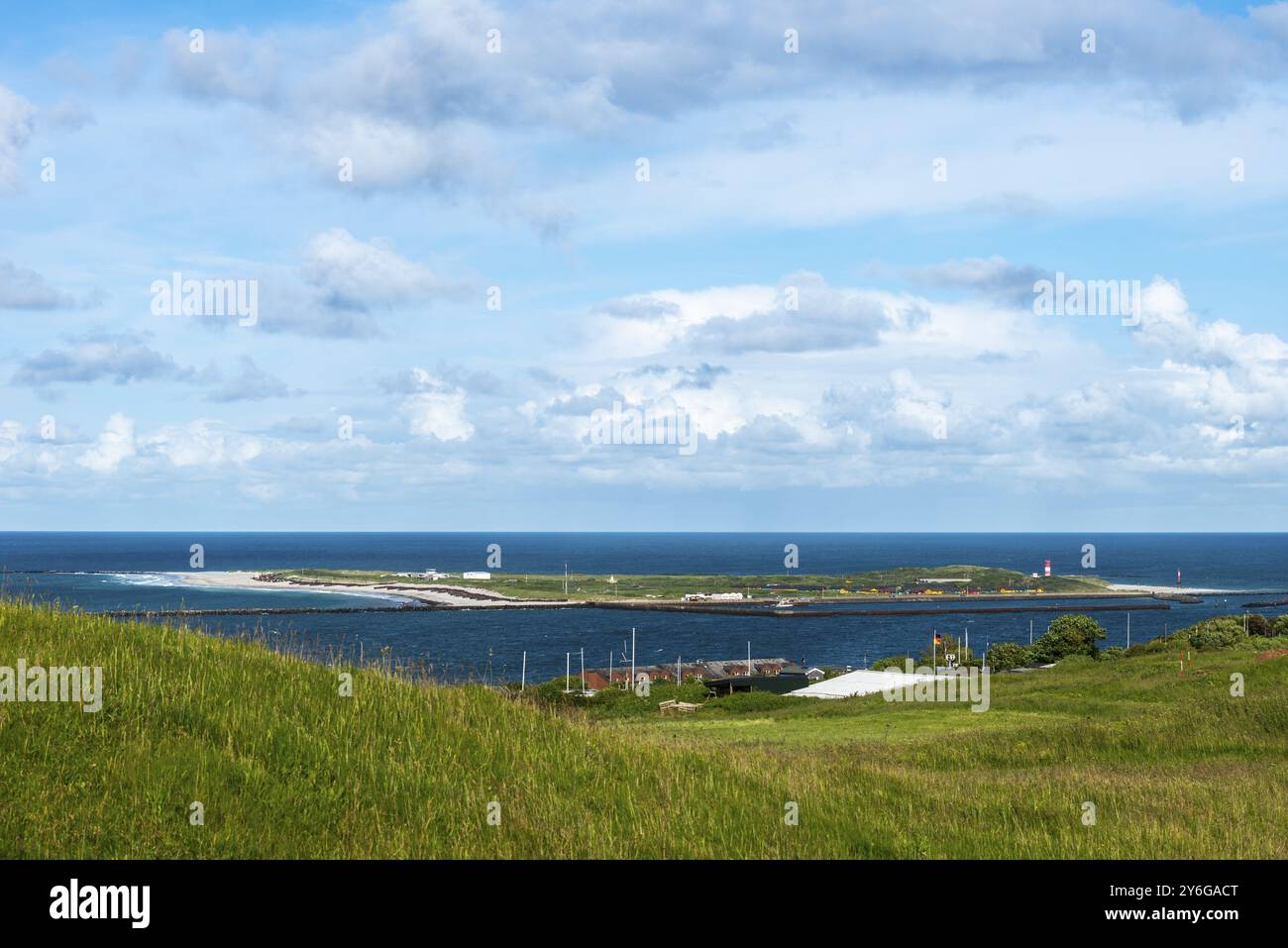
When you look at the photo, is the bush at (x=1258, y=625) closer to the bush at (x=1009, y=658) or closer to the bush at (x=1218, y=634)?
the bush at (x=1218, y=634)

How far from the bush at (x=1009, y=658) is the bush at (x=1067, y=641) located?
113 cm

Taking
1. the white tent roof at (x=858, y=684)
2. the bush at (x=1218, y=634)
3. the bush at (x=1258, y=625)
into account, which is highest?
the bush at (x=1218, y=634)

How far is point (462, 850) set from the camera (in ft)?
34.9

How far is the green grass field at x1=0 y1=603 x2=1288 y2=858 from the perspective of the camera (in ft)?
34.6

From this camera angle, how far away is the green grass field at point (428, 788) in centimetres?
1055

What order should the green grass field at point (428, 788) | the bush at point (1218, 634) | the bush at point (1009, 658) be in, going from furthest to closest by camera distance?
the bush at point (1009, 658)
the bush at point (1218, 634)
the green grass field at point (428, 788)

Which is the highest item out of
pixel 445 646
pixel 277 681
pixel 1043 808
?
pixel 277 681

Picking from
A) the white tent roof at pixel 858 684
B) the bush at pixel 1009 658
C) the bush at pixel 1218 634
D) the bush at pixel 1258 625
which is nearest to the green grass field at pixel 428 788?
the white tent roof at pixel 858 684

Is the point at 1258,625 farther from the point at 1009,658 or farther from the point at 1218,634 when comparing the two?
the point at 1009,658

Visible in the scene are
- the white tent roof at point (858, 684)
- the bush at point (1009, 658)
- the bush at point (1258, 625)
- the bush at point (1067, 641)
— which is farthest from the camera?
the bush at point (1258, 625)

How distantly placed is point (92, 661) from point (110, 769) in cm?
317
